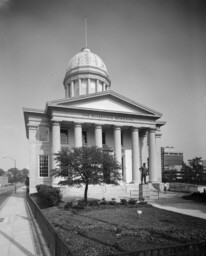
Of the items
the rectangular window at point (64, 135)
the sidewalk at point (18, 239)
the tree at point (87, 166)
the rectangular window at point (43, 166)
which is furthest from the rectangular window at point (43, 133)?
the sidewalk at point (18, 239)

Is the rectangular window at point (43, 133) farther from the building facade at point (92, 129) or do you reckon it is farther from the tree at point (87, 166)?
the tree at point (87, 166)

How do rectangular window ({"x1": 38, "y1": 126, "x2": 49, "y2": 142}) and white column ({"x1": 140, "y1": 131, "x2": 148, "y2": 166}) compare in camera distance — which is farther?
white column ({"x1": 140, "y1": 131, "x2": 148, "y2": 166})

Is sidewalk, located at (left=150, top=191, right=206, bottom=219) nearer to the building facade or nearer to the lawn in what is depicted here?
the lawn

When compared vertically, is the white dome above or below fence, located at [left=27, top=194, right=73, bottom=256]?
above

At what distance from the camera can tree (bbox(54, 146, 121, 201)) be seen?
20828mm

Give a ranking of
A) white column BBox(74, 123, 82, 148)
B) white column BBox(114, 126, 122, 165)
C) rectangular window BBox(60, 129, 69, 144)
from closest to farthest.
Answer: white column BBox(74, 123, 82, 148) → white column BBox(114, 126, 122, 165) → rectangular window BBox(60, 129, 69, 144)

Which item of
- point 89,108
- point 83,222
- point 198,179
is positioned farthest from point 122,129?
point 83,222

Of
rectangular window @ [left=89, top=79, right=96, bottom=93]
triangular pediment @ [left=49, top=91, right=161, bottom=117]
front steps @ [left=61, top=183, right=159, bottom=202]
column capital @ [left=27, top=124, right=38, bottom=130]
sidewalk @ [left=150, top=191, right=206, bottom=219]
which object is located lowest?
front steps @ [left=61, top=183, right=159, bottom=202]

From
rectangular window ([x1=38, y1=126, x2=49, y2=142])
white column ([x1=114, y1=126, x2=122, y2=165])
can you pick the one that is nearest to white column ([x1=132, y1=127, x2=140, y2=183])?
white column ([x1=114, y1=126, x2=122, y2=165])

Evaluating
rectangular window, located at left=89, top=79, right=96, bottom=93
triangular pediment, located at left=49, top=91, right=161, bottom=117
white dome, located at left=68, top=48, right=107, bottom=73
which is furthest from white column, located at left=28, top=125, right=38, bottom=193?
white dome, located at left=68, top=48, right=107, bottom=73

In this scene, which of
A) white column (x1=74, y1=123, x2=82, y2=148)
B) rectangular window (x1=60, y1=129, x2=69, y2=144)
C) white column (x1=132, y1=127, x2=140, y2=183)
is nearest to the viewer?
white column (x1=74, y1=123, x2=82, y2=148)

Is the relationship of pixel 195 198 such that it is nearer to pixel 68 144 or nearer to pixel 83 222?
pixel 83 222

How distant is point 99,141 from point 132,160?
7.55 metres

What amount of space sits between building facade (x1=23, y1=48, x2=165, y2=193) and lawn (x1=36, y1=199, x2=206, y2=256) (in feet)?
65.6
